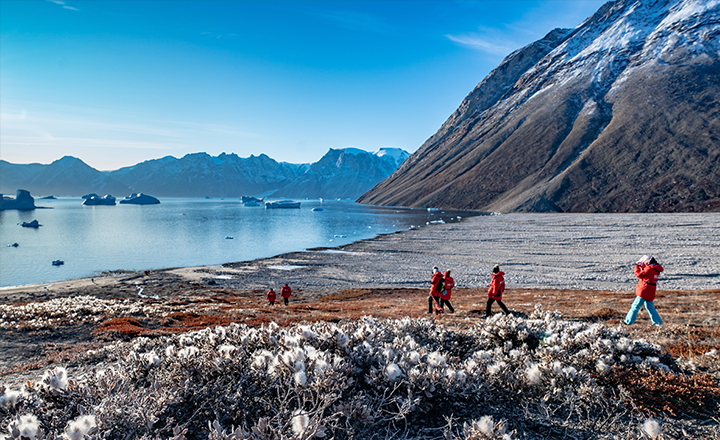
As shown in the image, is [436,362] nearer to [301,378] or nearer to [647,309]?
[301,378]

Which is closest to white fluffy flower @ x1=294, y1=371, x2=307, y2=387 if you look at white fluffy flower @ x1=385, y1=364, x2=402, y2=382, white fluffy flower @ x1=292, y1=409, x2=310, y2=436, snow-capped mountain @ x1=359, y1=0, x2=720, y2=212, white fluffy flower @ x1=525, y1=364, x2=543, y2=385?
white fluffy flower @ x1=292, y1=409, x2=310, y2=436

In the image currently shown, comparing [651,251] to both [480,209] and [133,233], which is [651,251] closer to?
[133,233]

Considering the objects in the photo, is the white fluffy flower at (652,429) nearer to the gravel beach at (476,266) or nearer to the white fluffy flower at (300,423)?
the white fluffy flower at (300,423)

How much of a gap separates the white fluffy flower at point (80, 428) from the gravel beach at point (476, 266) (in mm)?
26542

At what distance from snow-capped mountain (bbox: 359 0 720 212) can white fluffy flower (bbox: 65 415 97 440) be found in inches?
5536

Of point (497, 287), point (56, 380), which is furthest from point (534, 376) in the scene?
point (497, 287)

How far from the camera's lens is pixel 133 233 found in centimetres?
8275

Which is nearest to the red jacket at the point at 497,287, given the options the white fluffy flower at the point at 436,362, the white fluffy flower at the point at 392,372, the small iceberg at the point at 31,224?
the white fluffy flower at the point at 436,362

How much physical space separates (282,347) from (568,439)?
3.45m

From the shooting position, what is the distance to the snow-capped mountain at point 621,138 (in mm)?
118312

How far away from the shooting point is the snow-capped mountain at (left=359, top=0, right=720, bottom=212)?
388ft

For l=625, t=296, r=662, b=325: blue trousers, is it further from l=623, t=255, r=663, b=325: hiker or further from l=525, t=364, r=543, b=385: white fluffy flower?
l=525, t=364, r=543, b=385: white fluffy flower

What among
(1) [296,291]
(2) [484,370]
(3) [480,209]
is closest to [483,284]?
(1) [296,291]

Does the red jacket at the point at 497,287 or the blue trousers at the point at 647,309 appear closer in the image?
the blue trousers at the point at 647,309
